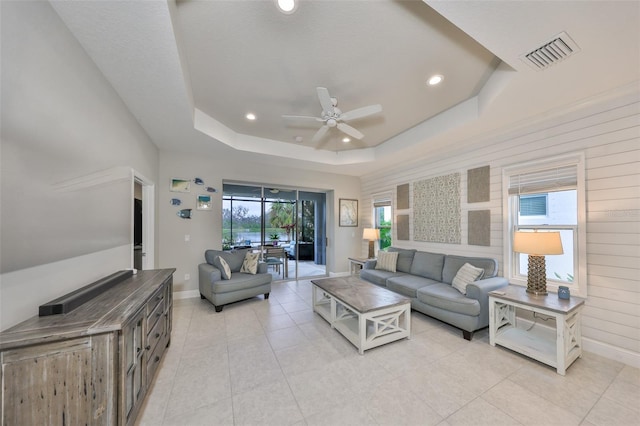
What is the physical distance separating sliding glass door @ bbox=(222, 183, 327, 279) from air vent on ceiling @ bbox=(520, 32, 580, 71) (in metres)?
4.49

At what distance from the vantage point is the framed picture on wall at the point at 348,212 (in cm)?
611

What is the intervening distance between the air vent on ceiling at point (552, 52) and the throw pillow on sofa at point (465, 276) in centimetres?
233

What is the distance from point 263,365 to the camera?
2.26m

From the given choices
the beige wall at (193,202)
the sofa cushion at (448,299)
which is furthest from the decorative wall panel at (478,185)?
the beige wall at (193,202)

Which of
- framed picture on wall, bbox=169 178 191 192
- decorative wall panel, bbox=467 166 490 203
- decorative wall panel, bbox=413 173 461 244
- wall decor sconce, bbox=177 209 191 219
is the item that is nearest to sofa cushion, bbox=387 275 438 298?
decorative wall panel, bbox=413 173 461 244

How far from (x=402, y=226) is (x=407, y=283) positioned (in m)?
1.67

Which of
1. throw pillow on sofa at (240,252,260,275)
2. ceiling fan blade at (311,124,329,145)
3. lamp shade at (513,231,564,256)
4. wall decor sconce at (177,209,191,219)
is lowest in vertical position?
throw pillow on sofa at (240,252,260,275)

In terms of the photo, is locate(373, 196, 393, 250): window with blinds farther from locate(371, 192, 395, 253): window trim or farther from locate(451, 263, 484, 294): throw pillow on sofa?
locate(451, 263, 484, 294): throw pillow on sofa

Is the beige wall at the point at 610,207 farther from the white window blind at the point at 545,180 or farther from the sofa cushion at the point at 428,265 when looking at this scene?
the sofa cushion at the point at 428,265

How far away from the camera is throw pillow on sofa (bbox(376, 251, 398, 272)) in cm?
442

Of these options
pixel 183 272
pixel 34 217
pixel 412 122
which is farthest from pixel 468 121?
pixel 183 272

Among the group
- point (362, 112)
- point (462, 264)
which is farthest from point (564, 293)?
point (362, 112)

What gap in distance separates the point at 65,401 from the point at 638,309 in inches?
174

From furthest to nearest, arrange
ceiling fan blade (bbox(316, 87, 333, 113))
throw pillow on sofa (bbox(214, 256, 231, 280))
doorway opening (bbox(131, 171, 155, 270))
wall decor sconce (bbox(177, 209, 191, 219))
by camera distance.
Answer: wall decor sconce (bbox(177, 209, 191, 219)) < throw pillow on sofa (bbox(214, 256, 231, 280)) < doorway opening (bbox(131, 171, 155, 270)) < ceiling fan blade (bbox(316, 87, 333, 113))
